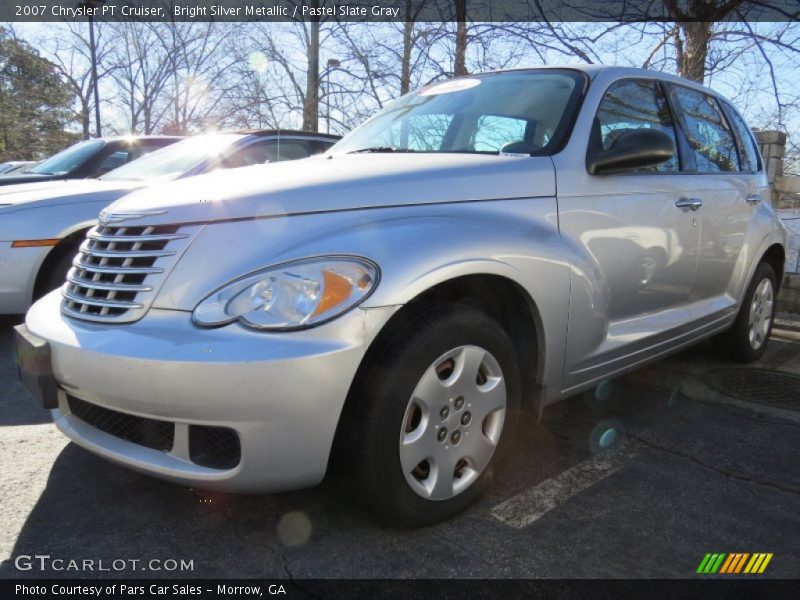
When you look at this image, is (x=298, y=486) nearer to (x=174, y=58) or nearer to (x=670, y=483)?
(x=670, y=483)

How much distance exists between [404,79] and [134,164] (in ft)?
22.6

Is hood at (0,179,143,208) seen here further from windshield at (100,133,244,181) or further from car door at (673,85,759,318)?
car door at (673,85,759,318)

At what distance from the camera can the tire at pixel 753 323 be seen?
13.8 feet

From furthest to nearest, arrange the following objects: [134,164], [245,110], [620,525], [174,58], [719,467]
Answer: [174,58]
[245,110]
[134,164]
[719,467]
[620,525]

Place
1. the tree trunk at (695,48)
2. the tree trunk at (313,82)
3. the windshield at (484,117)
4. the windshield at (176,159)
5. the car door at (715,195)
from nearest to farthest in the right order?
the windshield at (484,117)
the car door at (715,195)
the windshield at (176,159)
the tree trunk at (695,48)
the tree trunk at (313,82)

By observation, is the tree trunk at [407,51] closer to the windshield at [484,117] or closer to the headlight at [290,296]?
the windshield at [484,117]

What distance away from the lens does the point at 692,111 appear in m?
3.70

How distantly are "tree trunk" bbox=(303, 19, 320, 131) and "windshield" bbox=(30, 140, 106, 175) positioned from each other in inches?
267

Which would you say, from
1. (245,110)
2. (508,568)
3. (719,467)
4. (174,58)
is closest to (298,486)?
(508,568)

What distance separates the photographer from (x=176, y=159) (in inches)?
203

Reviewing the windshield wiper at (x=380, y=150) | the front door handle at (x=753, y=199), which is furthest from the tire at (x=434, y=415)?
the front door handle at (x=753, y=199)

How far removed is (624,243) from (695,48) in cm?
686

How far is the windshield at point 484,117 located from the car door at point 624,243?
166mm
